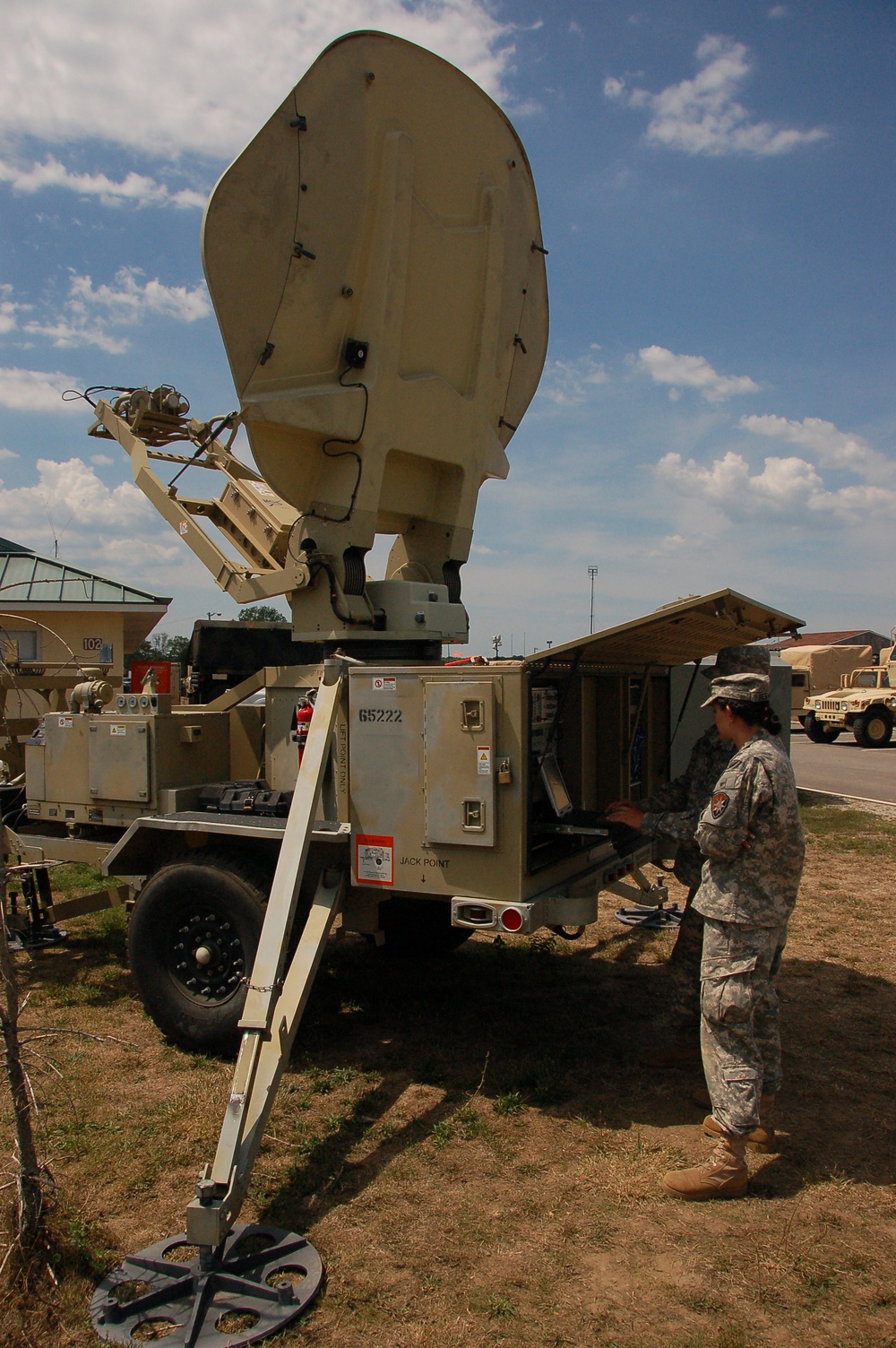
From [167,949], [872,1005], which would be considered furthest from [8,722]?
[872,1005]

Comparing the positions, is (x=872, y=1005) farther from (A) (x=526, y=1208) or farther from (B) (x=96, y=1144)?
(B) (x=96, y=1144)

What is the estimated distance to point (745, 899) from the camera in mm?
3779

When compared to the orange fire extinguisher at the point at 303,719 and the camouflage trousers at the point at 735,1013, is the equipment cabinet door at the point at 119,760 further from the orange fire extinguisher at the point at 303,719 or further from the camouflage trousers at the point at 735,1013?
the camouflage trousers at the point at 735,1013

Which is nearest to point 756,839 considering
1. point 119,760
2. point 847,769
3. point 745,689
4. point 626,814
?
point 745,689

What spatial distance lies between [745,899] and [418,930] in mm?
3103

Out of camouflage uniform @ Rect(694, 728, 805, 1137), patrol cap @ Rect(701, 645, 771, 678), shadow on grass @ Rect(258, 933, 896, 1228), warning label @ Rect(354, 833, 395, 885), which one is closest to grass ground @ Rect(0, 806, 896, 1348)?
shadow on grass @ Rect(258, 933, 896, 1228)

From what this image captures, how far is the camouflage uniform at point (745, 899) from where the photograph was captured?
3.74 metres

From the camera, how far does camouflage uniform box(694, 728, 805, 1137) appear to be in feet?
12.3

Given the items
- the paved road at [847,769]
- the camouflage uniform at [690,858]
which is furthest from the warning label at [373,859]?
the paved road at [847,769]

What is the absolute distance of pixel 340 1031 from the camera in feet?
17.3

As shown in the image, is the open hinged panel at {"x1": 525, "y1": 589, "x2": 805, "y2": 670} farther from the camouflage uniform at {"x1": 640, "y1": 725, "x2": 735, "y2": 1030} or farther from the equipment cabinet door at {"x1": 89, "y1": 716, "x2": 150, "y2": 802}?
the equipment cabinet door at {"x1": 89, "y1": 716, "x2": 150, "y2": 802}

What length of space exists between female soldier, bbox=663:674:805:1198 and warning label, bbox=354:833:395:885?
1.34 meters

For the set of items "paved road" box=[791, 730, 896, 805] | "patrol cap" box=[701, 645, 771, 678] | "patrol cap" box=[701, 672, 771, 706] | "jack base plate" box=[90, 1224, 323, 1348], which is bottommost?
"jack base plate" box=[90, 1224, 323, 1348]

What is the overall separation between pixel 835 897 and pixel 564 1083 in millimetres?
4692
